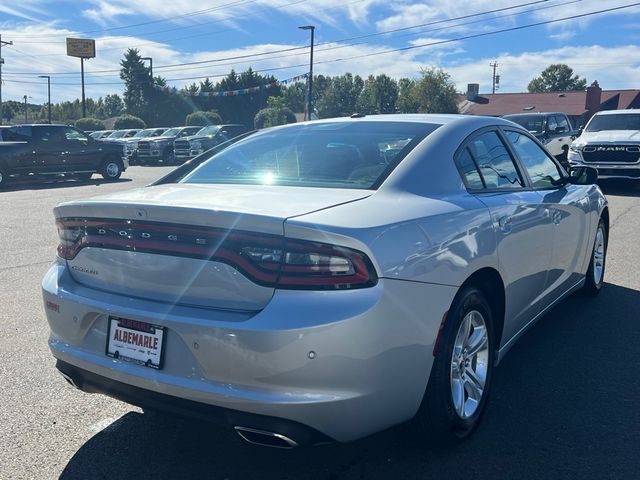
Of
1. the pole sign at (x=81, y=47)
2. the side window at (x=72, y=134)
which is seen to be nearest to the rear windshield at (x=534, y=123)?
the side window at (x=72, y=134)

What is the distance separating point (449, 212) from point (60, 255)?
1.95m

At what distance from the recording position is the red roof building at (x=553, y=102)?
186ft

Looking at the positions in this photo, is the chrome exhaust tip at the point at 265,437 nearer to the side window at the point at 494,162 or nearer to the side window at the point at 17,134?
the side window at the point at 494,162

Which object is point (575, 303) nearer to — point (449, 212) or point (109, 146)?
point (449, 212)

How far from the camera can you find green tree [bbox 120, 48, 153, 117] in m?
82.2

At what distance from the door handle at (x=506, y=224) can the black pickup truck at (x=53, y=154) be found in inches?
684

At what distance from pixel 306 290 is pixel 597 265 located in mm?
4228

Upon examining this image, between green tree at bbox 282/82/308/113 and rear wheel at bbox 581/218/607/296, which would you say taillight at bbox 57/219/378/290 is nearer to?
rear wheel at bbox 581/218/607/296

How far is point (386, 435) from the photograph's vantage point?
3.24m

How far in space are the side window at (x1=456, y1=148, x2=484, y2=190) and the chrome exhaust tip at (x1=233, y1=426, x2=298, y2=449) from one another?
1.69 m

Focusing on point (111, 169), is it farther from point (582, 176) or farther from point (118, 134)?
point (118, 134)

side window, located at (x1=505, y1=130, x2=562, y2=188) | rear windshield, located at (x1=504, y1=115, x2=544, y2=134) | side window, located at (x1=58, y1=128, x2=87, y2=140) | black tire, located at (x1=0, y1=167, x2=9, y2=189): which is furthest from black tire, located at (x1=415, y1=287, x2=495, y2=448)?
side window, located at (x1=58, y1=128, x2=87, y2=140)

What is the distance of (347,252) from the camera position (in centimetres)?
244

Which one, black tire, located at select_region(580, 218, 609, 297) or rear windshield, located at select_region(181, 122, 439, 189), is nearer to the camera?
rear windshield, located at select_region(181, 122, 439, 189)
